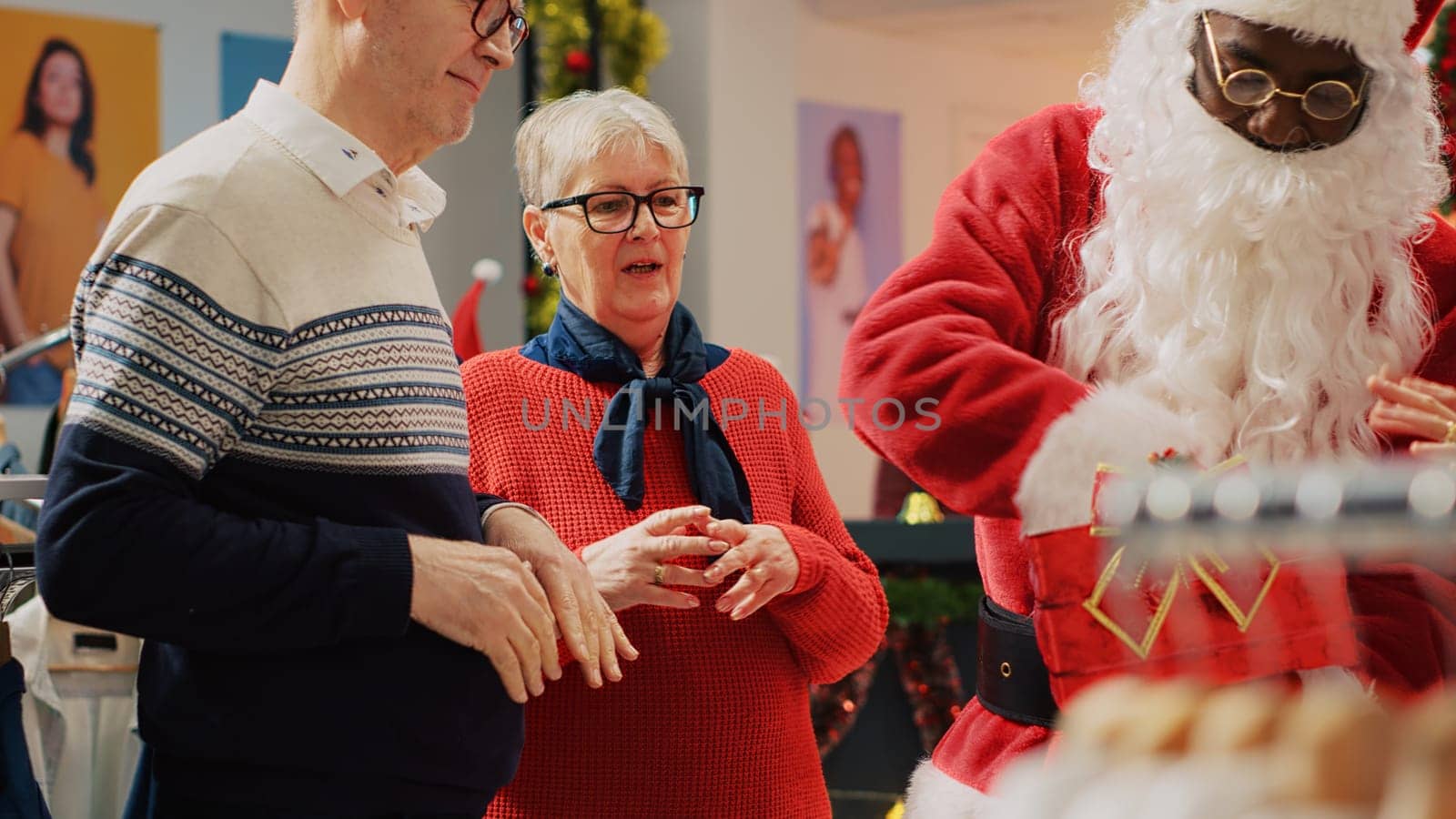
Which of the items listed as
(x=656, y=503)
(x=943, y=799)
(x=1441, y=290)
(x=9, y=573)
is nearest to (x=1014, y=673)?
(x=943, y=799)

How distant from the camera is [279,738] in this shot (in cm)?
129

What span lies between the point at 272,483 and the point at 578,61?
14.6 feet

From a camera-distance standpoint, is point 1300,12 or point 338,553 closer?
point 338,553

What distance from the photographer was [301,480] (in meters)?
1.32

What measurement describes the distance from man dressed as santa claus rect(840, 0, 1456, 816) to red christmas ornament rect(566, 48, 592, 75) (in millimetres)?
4012

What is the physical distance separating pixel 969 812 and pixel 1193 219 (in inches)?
27.8

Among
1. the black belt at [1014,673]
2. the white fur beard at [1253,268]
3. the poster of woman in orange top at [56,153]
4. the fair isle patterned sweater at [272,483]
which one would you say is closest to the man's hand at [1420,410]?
the white fur beard at [1253,268]

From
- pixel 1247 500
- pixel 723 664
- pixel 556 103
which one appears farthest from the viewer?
pixel 556 103

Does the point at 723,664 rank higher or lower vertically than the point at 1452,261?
lower

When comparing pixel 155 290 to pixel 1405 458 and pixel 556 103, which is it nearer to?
pixel 556 103

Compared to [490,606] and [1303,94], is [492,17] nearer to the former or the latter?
[490,606]

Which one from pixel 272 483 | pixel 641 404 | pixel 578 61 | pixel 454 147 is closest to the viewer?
pixel 272 483

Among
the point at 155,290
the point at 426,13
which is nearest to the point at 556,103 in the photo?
the point at 426,13

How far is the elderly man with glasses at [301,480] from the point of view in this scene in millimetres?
1218
